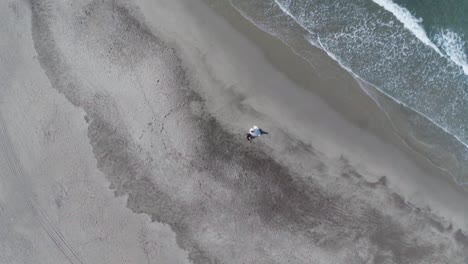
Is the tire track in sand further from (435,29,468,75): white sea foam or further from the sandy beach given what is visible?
(435,29,468,75): white sea foam

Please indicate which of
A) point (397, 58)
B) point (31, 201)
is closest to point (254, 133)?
point (397, 58)

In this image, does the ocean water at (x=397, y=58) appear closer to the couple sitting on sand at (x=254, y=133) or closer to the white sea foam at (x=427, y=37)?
the white sea foam at (x=427, y=37)

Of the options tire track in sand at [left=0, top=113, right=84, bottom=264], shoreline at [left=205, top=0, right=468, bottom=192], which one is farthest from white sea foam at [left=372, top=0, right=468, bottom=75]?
tire track in sand at [left=0, top=113, right=84, bottom=264]

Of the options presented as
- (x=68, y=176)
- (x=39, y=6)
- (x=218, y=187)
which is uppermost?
(x=39, y=6)

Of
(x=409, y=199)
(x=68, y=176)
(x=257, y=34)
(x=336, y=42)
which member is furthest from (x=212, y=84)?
(x=409, y=199)

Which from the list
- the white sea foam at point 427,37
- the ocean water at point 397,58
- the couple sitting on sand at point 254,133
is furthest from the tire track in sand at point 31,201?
the white sea foam at point 427,37

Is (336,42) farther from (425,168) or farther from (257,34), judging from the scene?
(425,168)
